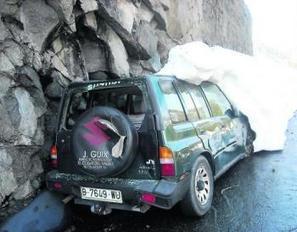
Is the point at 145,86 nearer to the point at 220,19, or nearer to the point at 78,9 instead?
the point at 78,9

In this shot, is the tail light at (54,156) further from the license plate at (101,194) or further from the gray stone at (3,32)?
the gray stone at (3,32)

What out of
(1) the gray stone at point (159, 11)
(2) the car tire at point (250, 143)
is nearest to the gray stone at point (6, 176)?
(2) the car tire at point (250, 143)

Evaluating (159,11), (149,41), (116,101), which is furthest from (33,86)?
(159,11)

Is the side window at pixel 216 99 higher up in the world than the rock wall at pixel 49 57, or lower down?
lower down

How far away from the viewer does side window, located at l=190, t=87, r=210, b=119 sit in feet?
18.1

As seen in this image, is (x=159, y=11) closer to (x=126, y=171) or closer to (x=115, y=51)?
(x=115, y=51)

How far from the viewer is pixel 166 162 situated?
430cm

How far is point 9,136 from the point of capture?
5312mm

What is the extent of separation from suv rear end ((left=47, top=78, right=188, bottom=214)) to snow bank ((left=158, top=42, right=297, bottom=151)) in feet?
3.94

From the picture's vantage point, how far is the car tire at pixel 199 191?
4.56m

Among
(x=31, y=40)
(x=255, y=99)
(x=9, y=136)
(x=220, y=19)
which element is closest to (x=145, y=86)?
(x=9, y=136)

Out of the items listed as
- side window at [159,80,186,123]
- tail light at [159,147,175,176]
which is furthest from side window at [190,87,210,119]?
→ tail light at [159,147,175,176]

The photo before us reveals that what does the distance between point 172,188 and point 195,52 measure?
2.85 m

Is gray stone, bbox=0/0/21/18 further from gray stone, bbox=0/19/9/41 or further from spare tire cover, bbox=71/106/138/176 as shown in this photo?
spare tire cover, bbox=71/106/138/176
